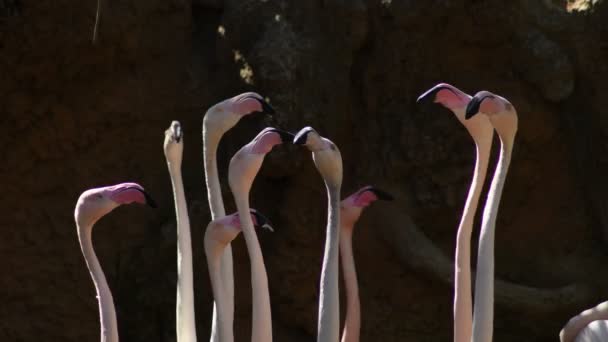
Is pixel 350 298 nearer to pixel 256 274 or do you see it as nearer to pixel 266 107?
pixel 256 274

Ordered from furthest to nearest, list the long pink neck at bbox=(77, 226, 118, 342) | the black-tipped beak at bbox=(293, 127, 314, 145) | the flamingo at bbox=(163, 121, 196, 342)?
the flamingo at bbox=(163, 121, 196, 342)
the long pink neck at bbox=(77, 226, 118, 342)
the black-tipped beak at bbox=(293, 127, 314, 145)

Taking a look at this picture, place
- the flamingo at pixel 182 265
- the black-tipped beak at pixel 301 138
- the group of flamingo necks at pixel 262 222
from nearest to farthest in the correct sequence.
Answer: the black-tipped beak at pixel 301 138
the group of flamingo necks at pixel 262 222
the flamingo at pixel 182 265

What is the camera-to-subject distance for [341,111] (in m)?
5.29

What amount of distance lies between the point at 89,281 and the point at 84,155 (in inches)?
26.5

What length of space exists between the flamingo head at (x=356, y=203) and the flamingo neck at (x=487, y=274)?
58 cm

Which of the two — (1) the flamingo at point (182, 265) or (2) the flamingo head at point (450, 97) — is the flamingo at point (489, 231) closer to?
(2) the flamingo head at point (450, 97)

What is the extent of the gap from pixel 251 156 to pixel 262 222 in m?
0.30

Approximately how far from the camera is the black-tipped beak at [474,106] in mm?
3447

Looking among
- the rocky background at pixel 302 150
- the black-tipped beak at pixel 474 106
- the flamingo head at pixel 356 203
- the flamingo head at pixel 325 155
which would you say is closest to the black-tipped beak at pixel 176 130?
the flamingo head at pixel 325 155

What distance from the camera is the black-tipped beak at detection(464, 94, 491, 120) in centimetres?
345

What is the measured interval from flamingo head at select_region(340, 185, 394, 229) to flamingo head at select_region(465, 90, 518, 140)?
65 cm

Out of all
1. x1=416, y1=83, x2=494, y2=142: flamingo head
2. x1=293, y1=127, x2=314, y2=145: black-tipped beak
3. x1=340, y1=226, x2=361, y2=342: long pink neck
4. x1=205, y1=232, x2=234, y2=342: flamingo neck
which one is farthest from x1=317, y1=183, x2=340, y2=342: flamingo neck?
x1=340, y1=226, x2=361, y2=342: long pink neck

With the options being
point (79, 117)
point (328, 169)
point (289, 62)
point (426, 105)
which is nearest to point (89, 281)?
point (79, 117)

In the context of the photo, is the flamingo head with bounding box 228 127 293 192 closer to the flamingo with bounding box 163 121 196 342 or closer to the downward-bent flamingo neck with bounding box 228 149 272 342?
the downward-bent flamingo neck with bounding box 228 149 272 342
